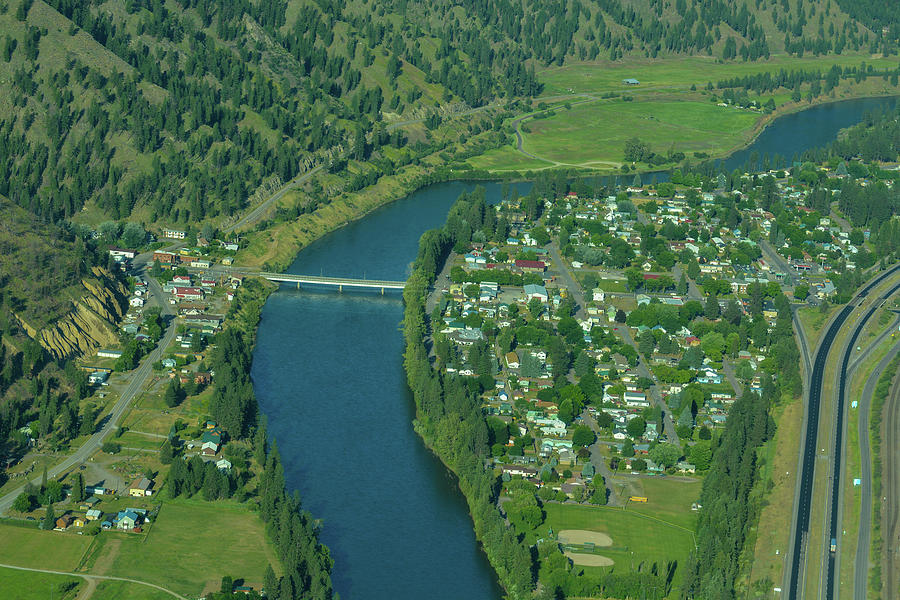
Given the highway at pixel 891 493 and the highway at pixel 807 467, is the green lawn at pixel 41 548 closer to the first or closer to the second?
the highway at pixel 807 467

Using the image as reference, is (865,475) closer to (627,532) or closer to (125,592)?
(627,532)

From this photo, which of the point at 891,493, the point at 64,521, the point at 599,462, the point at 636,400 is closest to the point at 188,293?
the point at 636,400

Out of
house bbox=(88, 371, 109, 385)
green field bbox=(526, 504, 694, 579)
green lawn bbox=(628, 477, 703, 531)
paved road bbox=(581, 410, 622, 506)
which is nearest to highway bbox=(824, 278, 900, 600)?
green field bbox=(526, 504, 694, 579)

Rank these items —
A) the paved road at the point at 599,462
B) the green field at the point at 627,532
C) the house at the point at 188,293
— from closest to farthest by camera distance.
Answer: the green field at the point at 627,532 → the paved road at the point at 599,462 → the house at the point at 188,293

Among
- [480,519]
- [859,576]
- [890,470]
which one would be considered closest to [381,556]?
[480,519]

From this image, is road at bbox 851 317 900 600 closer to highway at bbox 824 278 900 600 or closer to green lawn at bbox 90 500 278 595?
highway at bbox 824 278 900 600

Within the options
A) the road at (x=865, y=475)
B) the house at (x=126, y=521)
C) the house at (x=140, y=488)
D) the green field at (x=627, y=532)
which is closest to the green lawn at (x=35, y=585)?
the house at (x=126, y=521)

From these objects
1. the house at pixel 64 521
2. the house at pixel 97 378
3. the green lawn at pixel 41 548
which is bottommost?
the green lawn at pixel 41 548
